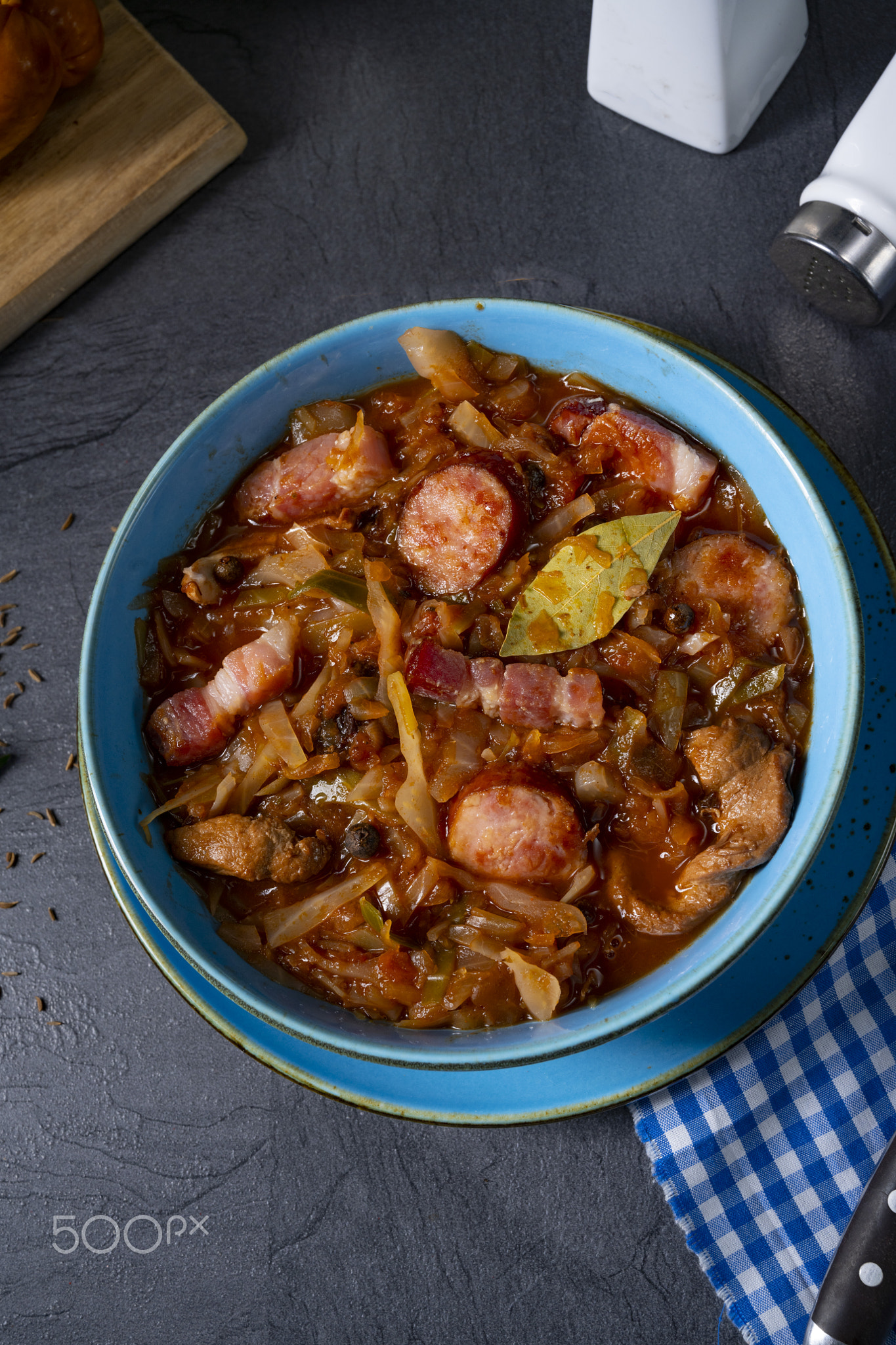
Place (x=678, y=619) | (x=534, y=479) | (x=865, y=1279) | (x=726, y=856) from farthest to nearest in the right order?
(x=534, y=479) → (x=678, y=619) → (x=865, y=1279) → (x=726, y=856)

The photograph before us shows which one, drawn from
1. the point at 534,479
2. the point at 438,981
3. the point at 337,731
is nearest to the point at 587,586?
the point at 534,479

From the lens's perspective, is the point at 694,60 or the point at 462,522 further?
the point at 694,60

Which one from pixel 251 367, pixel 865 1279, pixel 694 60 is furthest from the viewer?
pixel 251 367

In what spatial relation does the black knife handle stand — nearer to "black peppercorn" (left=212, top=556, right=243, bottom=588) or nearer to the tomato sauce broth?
the tomato sauce broth

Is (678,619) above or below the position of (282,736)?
above

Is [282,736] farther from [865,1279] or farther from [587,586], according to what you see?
[865,1279]

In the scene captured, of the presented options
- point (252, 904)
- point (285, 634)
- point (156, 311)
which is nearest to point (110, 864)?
point (252, 904)

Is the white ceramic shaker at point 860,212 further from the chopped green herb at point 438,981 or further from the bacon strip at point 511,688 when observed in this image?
the chopped green herb at point 438,981
